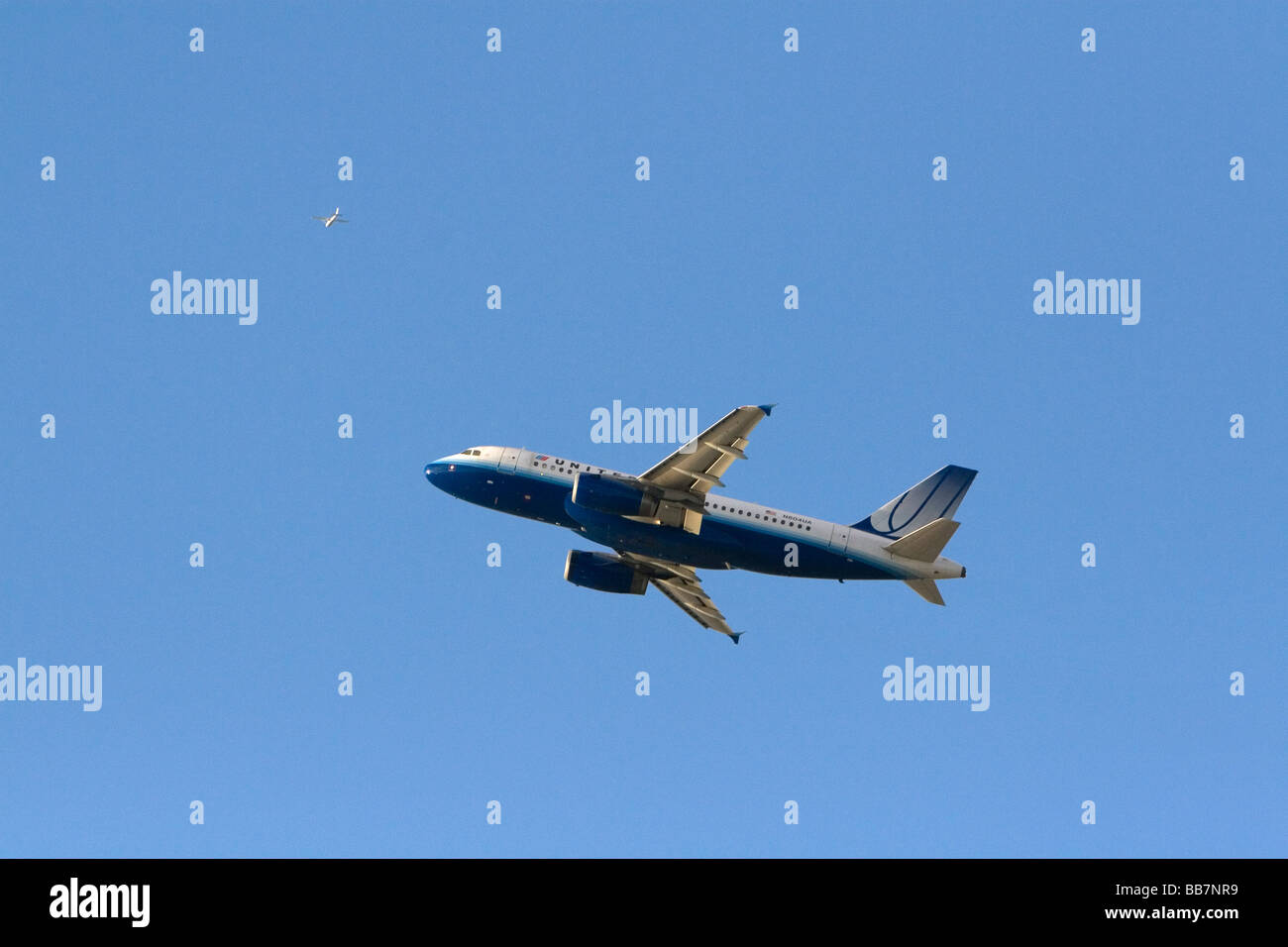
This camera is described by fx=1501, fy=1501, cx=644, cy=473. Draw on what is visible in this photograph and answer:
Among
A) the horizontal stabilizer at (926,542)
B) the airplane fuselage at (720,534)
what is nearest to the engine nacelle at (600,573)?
the airplane fuselage at (720,534)

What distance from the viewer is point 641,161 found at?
8206 centimetres

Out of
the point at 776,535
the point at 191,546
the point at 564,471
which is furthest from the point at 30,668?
the point at 776,535

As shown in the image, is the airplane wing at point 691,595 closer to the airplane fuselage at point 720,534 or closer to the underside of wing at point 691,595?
the underside of wing at point 691,595

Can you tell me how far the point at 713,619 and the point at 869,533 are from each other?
12261 millimetres

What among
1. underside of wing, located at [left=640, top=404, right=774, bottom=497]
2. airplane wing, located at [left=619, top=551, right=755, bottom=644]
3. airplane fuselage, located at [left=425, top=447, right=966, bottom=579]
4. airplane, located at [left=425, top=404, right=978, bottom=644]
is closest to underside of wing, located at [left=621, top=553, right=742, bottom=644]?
airplane wing, located at [left=619, top=551, right=755, bottom=644]

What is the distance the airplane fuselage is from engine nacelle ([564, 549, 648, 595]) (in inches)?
223

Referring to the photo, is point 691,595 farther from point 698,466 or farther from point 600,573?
point 698,466

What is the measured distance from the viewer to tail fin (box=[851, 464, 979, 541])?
8021 cm

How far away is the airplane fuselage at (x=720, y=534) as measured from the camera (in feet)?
250

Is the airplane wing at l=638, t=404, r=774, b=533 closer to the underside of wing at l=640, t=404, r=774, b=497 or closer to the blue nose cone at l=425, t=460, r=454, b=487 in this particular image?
the underside of wing at l=640, t=404, r=774, b=497

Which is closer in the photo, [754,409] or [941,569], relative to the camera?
[754,409]

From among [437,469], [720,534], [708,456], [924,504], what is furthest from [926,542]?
[437,469]
